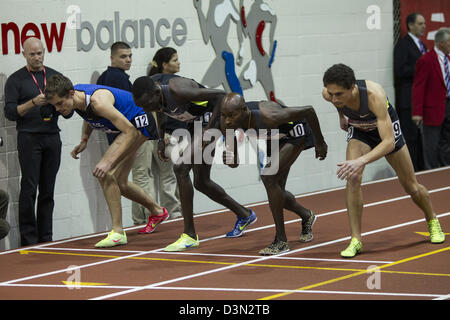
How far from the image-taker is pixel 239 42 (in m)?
11.9

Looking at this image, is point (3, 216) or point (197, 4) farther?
point (197, 4)

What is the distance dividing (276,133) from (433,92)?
5668mm

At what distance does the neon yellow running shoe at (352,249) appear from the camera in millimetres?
7945

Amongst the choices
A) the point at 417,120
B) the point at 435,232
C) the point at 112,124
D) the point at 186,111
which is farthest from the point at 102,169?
the point at 417,120

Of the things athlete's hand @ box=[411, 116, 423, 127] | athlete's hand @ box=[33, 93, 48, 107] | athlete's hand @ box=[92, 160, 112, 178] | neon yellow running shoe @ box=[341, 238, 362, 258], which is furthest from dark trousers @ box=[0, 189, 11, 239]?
athlete's hand @ box=[411, 116, 423, 127]

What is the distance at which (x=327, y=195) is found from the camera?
11922 millimetres

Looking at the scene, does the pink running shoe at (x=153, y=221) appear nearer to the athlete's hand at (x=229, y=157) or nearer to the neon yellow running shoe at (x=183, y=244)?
the neon yellow running shoe at (x=183, y=244)

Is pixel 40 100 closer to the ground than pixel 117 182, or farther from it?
farther from it

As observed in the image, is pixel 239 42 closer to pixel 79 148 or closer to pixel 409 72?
pixel 409 72

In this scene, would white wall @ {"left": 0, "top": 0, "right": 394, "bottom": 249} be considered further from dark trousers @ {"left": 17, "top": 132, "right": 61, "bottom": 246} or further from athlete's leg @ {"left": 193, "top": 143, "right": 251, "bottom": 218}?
athlete's leg @ {"left": 193, "top": 143, "right": 251, "bottom": 218}

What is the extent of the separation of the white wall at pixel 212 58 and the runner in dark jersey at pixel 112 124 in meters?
0.97

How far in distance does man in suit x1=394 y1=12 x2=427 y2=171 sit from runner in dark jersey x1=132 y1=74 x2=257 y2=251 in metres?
5.49
